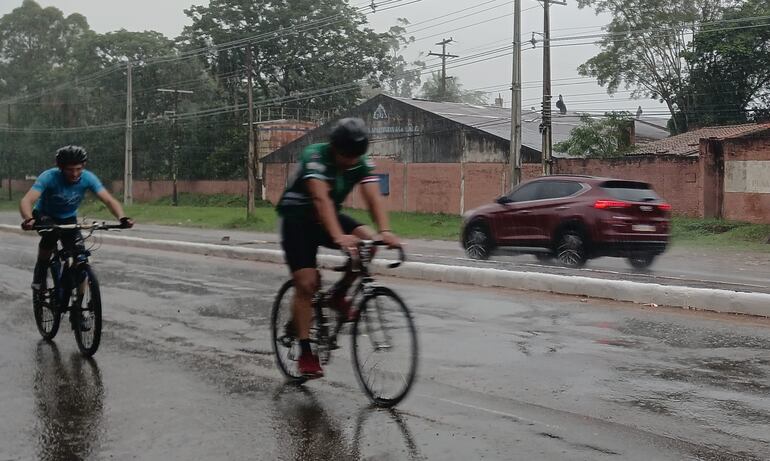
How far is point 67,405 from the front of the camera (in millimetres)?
5613

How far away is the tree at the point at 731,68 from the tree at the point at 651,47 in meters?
1.19

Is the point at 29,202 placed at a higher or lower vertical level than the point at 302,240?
higher

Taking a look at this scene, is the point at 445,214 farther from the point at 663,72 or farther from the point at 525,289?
the point at 525,289

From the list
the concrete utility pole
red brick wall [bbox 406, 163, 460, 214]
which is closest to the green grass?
the concrete utility pole

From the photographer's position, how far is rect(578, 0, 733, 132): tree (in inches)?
1895

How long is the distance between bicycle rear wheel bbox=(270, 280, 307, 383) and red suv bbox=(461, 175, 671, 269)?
10.2 m

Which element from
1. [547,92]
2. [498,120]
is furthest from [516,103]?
[498,120]

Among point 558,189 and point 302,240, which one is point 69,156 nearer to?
point 302,240

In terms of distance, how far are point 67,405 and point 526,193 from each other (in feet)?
41.4

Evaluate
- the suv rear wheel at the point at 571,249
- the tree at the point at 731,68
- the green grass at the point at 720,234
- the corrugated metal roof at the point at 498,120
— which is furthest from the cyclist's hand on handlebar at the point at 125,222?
the tree at the point at 731,68

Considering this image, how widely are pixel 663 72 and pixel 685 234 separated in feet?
85.2

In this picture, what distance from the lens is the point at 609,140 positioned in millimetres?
38031

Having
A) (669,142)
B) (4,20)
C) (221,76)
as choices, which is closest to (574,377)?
(669,142)

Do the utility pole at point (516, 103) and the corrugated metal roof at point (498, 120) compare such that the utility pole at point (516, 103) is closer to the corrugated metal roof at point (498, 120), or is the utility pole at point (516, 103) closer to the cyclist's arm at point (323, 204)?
the corrugated metal roof at point (498, 120)
